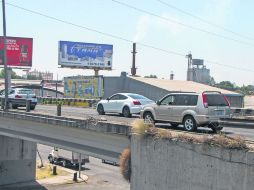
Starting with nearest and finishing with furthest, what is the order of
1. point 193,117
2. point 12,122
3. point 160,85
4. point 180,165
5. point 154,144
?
point 180,165
point 154,144
point 193,117
point 12,122
point 160,85

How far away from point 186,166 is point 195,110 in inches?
170

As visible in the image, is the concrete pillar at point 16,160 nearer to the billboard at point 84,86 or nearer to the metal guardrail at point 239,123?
the metal guardrail at point 239,123

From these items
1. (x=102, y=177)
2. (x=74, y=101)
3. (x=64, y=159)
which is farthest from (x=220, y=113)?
(x=74, y=101)

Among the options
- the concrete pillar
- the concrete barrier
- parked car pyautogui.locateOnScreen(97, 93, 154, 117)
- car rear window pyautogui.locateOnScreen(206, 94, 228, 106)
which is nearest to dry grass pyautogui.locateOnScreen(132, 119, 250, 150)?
the concrete barrier

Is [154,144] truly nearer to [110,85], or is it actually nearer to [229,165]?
[229,165]

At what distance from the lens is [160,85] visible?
2174 inches

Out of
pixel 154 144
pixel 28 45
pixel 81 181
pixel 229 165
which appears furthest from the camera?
pixel 28 45

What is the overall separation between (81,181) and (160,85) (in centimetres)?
2432

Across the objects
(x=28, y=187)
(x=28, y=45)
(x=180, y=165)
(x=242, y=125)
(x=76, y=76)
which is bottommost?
(x=28, y=187)

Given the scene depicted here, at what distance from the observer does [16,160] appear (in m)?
31.9

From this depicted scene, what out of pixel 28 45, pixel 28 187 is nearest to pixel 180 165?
pixel 28 187

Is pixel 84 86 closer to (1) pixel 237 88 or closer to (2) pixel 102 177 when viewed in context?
(2) pixel 102 177

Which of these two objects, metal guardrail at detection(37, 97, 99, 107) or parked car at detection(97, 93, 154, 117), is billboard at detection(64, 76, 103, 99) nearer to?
metal guardrail at detection(37, 97, 99, 107)

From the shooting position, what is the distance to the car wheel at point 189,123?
51.0 feet
